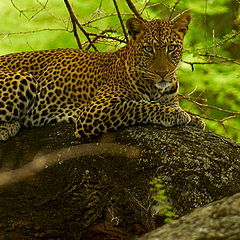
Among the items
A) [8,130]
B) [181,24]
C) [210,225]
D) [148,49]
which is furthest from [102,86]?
[210,225]

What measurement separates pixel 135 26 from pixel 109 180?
216 centimetres

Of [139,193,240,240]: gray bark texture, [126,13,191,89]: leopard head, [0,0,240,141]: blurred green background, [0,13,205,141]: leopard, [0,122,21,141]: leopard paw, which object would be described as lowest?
[0,0,240,141]: blurred green background

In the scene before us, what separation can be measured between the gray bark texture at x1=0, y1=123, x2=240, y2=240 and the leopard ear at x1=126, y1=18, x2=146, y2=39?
1373 mm

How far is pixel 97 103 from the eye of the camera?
25.1 ft

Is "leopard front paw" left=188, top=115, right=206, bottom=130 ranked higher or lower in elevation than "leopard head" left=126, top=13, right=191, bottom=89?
lower

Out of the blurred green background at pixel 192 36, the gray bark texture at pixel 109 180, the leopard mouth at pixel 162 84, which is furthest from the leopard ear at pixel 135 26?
the blurred green background at pixel 192 36

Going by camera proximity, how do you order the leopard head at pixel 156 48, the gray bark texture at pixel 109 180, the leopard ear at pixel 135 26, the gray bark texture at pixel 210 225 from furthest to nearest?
the leopard ear at pixel 135 26 < the leopard head at pixel 156 48 < the gray bark texture at pixel 109 180 < the gray bark texture at pixel 210 225

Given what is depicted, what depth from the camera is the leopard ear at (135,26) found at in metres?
7.74

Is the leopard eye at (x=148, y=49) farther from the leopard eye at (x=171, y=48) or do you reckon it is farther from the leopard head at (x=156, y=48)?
the leopard eye at (x=171, y=48)

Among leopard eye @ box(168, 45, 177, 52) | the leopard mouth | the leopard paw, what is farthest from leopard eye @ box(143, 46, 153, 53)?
the leopard paw

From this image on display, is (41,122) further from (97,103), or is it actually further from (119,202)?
(119,202)

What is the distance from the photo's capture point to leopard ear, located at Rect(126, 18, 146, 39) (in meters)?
7.74

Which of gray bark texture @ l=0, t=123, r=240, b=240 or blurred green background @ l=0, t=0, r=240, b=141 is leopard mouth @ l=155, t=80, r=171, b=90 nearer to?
gray bark texture @ l=0, t=123, r=240, b=240

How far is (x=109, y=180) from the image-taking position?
648cm
